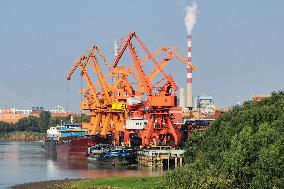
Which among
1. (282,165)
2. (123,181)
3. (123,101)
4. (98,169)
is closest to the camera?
(282,165)

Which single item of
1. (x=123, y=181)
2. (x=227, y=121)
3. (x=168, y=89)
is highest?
(x=168, y=89)

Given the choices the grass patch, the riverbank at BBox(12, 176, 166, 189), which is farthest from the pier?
the grass patch

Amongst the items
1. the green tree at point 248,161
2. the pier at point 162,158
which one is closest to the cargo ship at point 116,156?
the pier at point 162,158

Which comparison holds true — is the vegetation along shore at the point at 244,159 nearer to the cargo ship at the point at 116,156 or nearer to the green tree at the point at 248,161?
the green tree at the point at 248,161

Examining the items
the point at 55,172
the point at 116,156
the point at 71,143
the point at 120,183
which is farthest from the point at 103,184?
the point at 71,143

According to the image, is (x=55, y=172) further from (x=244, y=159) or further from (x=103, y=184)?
(x=244, y=159)

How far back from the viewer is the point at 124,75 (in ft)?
350

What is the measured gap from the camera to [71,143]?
104 meters

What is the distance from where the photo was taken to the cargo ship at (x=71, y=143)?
102062 mm

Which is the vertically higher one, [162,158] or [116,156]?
[116,156]

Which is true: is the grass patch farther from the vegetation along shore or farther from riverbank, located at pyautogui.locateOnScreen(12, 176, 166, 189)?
the vegetation along shore

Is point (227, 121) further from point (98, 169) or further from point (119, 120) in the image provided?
point (119, 120)

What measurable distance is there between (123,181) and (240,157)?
1751cm

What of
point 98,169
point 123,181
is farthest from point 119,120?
point 123,181
